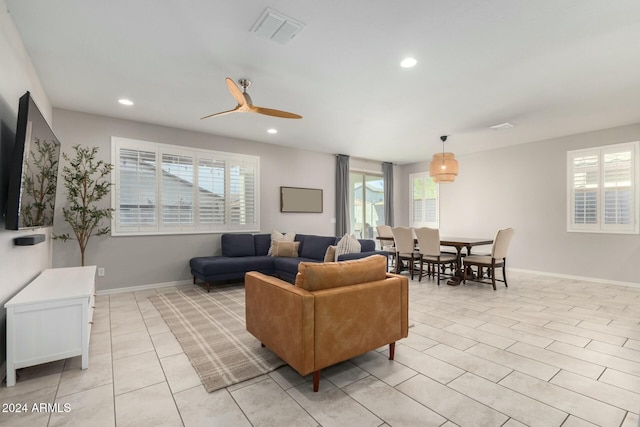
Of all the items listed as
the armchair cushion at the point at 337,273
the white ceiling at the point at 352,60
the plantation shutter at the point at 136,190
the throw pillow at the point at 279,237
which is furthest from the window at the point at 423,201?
the plantation shutter at the point at 136,190

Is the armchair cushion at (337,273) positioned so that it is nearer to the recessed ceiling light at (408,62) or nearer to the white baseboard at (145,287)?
the recessed ceiling light at (408,62)

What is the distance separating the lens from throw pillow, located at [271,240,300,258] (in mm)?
5617

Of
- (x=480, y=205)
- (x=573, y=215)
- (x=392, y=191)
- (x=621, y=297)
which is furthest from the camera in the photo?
(x=392, y=191)

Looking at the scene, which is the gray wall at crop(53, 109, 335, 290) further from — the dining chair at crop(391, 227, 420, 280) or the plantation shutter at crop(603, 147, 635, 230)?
the plantation shutter at crop(603, 147, 635, 230)

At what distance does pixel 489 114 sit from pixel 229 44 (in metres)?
3.90

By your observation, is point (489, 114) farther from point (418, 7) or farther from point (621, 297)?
point (621, 297)

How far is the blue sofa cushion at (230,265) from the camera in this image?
4.81 metres

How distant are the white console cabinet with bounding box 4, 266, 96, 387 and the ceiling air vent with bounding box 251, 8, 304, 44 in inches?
101

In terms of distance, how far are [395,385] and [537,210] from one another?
5904 mm

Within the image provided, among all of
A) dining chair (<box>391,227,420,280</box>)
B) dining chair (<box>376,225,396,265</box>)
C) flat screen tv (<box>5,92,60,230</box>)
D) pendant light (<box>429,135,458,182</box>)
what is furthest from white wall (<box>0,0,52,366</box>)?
dining chair (<box>376,225,396,265</box>)

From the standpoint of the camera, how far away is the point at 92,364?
8.15 ft

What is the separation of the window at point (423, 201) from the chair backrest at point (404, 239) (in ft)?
9.33

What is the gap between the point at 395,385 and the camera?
2.16 metres

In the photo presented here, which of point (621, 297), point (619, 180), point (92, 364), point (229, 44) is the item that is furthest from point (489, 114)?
point (92, 364)
